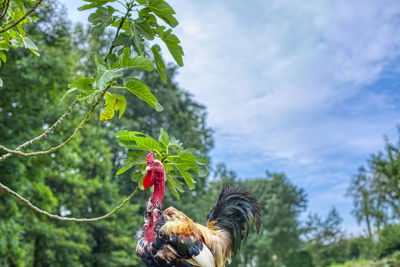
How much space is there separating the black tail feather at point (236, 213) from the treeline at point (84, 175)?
1281 mm

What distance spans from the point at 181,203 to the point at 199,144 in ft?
13.7

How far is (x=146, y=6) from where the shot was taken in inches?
→ 72.1

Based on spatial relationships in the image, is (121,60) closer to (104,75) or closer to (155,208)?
(104,75)

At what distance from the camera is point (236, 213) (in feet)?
14.4

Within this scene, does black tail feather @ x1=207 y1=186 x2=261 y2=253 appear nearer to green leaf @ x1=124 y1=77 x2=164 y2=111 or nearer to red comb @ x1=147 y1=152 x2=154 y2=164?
red comb @ x1=147 y1=152 x2=154 y2=164

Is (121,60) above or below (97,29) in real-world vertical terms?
below

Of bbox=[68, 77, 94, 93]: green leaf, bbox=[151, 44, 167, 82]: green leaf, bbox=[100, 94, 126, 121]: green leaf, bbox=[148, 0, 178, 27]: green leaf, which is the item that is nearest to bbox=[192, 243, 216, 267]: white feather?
bbox=[100, 94, 126, 121]: green leaf

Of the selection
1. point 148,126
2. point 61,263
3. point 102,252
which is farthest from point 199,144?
point 61,263

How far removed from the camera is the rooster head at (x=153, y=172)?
246 cm

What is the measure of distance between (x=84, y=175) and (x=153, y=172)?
615 inches

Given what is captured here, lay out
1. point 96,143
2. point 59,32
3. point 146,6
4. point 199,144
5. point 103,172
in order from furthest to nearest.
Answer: point 199,144
point 103,172
point 96,143
point 59,32
point 146,6

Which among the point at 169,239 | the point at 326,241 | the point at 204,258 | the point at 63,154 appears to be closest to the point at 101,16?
the point at 169,239

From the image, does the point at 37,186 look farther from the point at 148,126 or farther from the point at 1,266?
the point at 148,126

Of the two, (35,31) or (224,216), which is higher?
(35,31)
